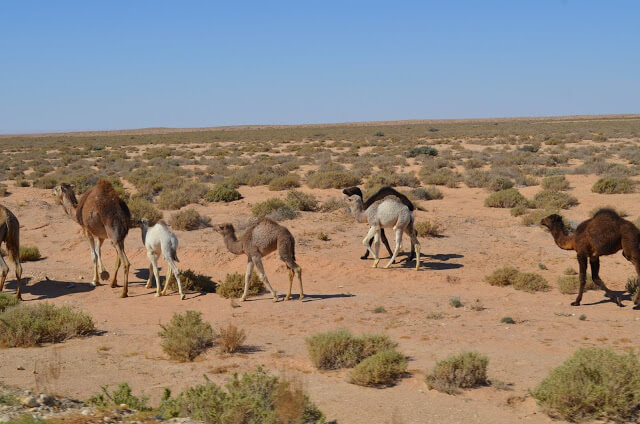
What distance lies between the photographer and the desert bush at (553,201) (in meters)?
21.3

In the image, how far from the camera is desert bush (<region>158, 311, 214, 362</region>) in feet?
26.3

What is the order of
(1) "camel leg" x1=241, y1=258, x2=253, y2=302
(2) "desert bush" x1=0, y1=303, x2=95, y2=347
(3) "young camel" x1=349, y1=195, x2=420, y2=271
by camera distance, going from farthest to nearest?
1. (3) "young camel" x1=349, y1=195, x2=420, y2=271
2. (1) "camel leg" x1=241, y1=258, x2=253, y2=302
3. (2) "desert bush" x1=0, y1=303, x2=95, y2=347

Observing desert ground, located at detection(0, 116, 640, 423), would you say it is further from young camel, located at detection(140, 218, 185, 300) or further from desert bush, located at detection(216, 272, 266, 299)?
young camel, located at detection(140, 218, 185, 300)

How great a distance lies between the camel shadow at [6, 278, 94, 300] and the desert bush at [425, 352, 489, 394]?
8314mm

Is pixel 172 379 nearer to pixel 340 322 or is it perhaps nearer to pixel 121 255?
pixel 340 322

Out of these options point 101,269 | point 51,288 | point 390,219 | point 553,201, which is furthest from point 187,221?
point 553,201

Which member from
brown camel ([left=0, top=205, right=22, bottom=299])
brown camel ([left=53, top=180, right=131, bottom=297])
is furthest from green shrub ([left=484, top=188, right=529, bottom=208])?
brown camel ([left=0, top=205, right=22, bottom=299])

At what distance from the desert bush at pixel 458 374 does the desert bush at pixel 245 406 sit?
185 centimetres

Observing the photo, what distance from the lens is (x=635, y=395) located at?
602 centimetres

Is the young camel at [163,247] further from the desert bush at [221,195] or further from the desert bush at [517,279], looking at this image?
the desert bush at [221,195]

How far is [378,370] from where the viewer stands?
7000mm

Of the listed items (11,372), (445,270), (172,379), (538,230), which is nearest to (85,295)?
(11,372)

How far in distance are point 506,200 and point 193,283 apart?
13.8 m

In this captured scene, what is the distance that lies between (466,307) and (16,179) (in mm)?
28194
